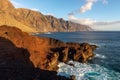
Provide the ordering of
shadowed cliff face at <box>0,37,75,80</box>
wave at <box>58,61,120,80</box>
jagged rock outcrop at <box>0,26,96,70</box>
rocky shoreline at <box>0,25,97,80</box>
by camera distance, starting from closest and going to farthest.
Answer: shadowed cliff face at <box>0,37,75,80</box>
rocky shoreline at <box>0,25,97,80</box>
wave at <box>58,61,120,80</box>
jagged rock outcrop at <box>0,26,96,70</box>

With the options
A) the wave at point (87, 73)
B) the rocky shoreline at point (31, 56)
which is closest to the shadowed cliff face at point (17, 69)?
the rocky shoreline at point (31, 56)

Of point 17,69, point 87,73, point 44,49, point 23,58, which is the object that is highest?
point 23,58

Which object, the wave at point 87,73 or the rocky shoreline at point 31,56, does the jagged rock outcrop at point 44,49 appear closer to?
the rocky shoreline at point 31,56

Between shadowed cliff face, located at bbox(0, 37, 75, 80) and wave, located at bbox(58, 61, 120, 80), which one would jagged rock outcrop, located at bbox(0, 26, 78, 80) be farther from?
wave, located at bbox(58, 61, 120, 80)

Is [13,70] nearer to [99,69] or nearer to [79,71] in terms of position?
[79,71]

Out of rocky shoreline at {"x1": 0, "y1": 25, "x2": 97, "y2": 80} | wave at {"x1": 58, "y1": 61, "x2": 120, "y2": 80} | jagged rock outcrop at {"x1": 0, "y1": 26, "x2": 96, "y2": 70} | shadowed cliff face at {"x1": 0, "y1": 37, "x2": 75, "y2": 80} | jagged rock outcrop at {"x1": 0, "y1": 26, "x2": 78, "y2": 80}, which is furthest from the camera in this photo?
jagged rock outcrop at {"x1": 0, "y1": 26, "x2": 96, "y2": 70}

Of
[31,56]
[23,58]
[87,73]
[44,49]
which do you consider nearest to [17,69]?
[23,58]

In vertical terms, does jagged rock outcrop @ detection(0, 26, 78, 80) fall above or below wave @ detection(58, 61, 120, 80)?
above

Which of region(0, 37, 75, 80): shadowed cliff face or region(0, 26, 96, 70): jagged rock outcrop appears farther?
region(0, 26, 96, 70): jagged rock outcrop

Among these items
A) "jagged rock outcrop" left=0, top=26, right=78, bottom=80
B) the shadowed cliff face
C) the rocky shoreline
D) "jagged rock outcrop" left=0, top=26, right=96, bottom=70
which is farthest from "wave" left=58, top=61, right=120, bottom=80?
the shadowed cliff face

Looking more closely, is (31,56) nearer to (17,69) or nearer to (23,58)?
(23,58)
